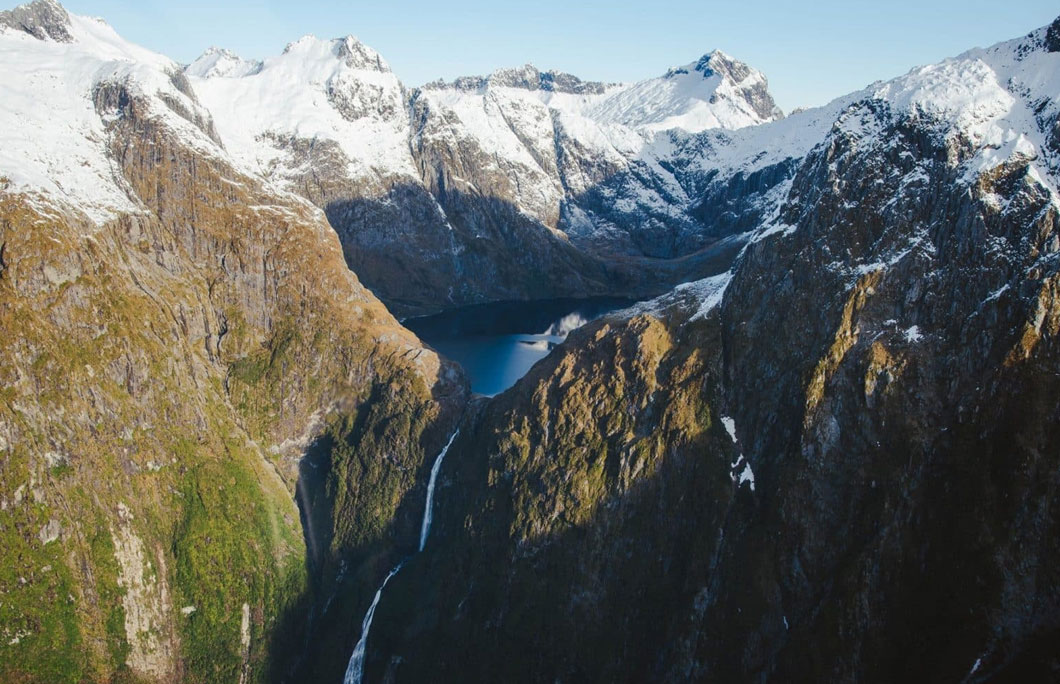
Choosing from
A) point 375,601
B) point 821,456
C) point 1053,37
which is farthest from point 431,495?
point 1053,37

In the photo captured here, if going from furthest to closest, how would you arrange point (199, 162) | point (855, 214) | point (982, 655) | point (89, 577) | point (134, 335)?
point (199, 162)
point (134, 335)
point (89, 577)
point (855, 214)
point (982, 655)

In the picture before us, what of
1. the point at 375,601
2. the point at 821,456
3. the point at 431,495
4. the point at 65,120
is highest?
the point at 65,120

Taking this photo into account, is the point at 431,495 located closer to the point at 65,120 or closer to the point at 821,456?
the point at 821,456

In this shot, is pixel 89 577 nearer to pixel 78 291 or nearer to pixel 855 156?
pixel 78 291

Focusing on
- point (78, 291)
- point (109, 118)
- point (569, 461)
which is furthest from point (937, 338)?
point (109, 118)

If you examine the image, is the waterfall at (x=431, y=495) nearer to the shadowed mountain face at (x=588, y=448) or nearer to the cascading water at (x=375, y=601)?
the cascading water at (x=375, y=601)
